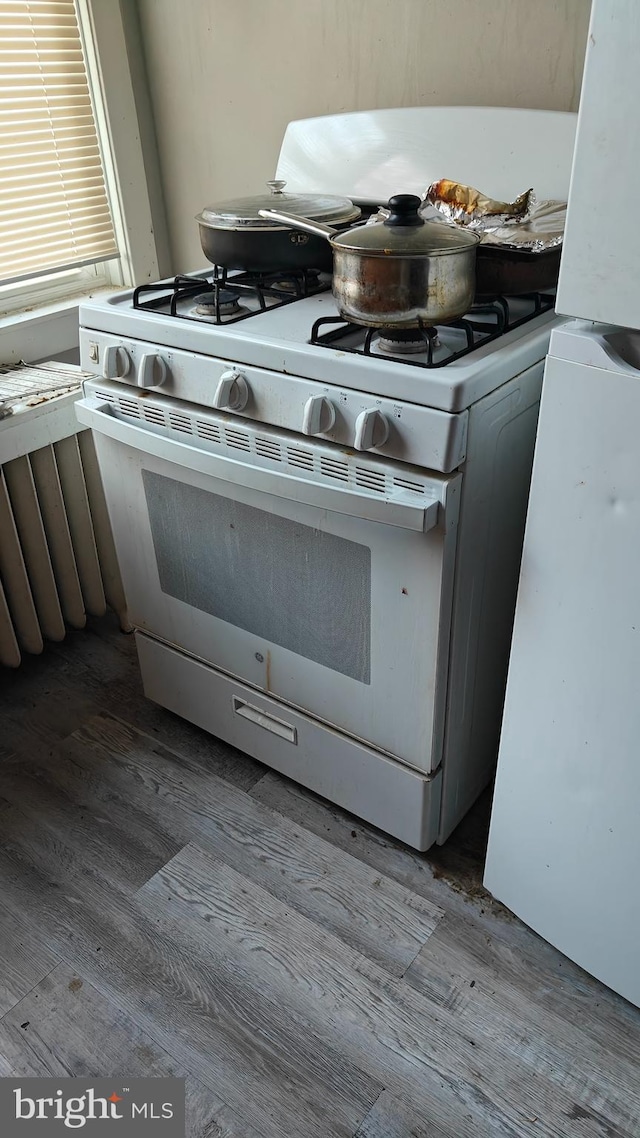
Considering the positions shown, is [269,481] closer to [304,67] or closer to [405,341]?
[405,341]

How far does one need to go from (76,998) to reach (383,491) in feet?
2.92

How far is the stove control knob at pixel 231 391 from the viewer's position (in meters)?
1.08

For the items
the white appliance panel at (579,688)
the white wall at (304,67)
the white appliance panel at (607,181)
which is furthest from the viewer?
the white wall at (304,67)

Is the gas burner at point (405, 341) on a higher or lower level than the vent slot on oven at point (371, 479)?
higher

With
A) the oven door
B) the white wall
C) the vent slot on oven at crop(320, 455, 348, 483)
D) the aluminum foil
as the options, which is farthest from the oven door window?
the white wall

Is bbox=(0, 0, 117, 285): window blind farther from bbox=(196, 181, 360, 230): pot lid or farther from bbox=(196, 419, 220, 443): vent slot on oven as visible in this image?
bbox=(196, 419, 220, 443): vent slot on oven

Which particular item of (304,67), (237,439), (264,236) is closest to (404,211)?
(264,236)

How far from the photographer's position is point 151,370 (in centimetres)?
118

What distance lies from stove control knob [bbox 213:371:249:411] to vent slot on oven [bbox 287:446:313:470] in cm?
10

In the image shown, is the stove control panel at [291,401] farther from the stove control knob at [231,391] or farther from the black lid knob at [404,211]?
the black lid knob at [404,211]

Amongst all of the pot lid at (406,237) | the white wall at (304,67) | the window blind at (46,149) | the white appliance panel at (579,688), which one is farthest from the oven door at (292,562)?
the white wall at (304,67)

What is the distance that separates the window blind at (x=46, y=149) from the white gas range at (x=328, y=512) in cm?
54

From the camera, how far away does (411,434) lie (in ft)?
3.15

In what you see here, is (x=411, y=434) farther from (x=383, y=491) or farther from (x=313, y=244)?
(x=313, y=244)
